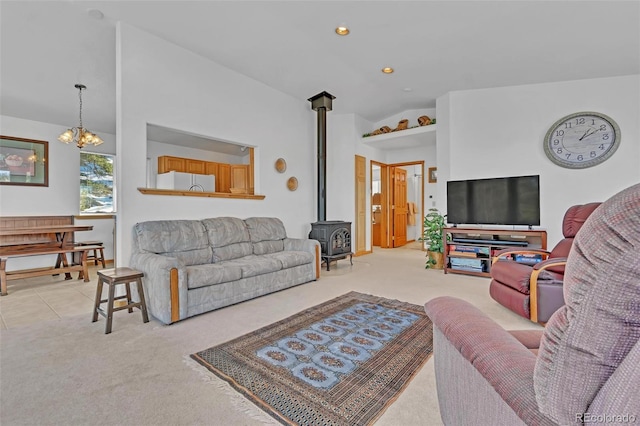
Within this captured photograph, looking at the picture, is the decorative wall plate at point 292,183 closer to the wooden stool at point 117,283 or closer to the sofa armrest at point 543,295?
the wooden stool at point 117,283

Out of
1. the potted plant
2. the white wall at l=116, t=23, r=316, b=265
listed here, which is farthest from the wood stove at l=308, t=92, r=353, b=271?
the potted plant

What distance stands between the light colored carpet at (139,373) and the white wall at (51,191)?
11.6 ft

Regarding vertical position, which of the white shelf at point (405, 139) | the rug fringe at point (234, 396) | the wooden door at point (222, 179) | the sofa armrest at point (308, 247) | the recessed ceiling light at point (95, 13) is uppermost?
the recessed ceiling light at point (95, 13)

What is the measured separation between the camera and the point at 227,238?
12.4ft

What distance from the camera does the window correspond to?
5887mm

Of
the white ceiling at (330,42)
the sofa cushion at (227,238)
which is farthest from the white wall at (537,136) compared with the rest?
the sofa cushion at (227,238)

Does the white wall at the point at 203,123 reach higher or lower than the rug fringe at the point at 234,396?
higher

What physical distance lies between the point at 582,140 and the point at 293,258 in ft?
14.5

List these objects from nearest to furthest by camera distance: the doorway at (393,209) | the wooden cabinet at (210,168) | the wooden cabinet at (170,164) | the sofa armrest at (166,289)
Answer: the sofa armrest at (166,289)
the wooden cabinet at (170,164)
the wooden cabinet at (210,168)
the doorway at (393,209)

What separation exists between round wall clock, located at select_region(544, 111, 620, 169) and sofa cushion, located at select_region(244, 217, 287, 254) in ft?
13.6

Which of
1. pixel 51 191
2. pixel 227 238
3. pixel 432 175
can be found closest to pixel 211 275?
pixel 227 238

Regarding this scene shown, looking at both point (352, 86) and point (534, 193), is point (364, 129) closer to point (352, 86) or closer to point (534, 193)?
point (352, 86)

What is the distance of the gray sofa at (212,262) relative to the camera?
270 cm

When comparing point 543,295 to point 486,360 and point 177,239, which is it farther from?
point 177,239
